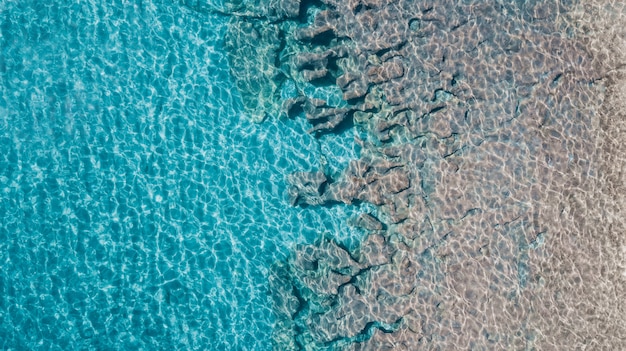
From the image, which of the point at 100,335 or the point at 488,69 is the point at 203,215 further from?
the point at 488,69

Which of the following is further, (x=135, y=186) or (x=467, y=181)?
(x=135, y=186)

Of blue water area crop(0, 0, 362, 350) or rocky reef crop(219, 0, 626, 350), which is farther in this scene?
blue water area crop(0, 0, 362, 350)

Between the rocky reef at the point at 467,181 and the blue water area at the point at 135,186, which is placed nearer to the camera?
the rocky reef at the point at 467,181

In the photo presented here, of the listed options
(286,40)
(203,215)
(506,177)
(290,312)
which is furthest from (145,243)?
(506,177)
